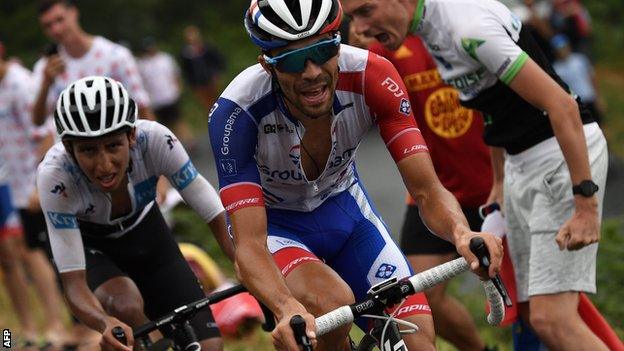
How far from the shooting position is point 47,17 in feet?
34.6

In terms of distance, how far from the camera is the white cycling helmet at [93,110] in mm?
6703

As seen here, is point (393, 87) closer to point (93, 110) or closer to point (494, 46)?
point (494, 46)

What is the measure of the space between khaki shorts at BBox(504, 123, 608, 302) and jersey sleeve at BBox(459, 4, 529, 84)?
595mm

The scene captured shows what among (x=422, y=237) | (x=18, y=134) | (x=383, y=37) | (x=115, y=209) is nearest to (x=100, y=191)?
(x=115, y=209)

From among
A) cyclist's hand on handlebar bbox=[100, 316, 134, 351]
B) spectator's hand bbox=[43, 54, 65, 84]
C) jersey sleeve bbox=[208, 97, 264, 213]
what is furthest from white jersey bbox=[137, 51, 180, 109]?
jersey sleeve bbox=[208, 97, 264, 213]

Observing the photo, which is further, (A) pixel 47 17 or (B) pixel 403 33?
(A) pixel 47 17

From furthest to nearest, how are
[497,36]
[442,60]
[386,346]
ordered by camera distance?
[442,60], [497,36], [386,346]

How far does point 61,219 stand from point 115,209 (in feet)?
1.73

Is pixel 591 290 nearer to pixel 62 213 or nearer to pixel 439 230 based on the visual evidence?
pixel 439 230

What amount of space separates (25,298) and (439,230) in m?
6.99

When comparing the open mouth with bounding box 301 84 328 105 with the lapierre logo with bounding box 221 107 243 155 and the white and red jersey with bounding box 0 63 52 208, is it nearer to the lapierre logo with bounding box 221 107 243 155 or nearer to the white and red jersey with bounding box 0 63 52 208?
the lapierre logo with bounding box 221 107 243 155

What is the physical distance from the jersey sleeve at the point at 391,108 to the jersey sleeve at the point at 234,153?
56cm

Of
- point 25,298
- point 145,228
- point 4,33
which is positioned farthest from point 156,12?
point 145,228

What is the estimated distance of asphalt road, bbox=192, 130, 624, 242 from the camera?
48.6ft
